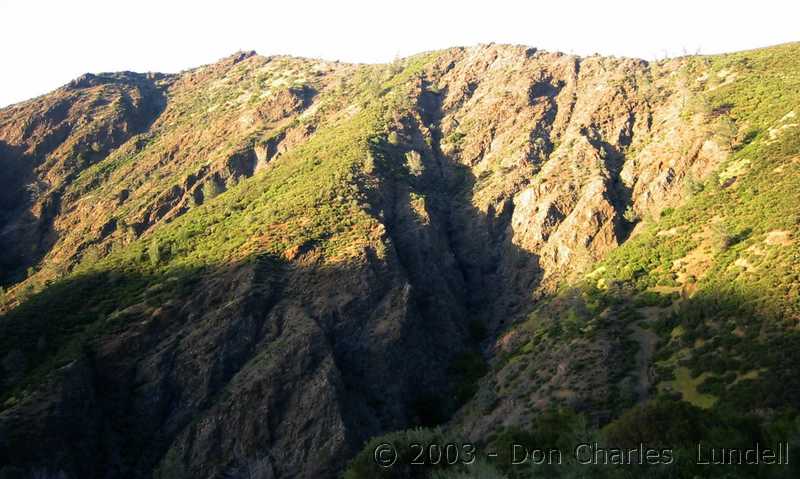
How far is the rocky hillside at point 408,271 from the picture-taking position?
43938 millimetres

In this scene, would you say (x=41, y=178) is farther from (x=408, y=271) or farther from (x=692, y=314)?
(x=692, y=314)

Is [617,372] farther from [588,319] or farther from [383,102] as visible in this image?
[383,102]

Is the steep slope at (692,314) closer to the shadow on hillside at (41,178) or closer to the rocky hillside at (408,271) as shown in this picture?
the rocky hillside at (408,271)

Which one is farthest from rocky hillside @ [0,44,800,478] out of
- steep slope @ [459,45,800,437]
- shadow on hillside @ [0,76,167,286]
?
shadow on hillside @ [0,76,167,286]

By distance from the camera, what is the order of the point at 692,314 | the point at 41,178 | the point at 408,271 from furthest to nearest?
the point at 41,178 < the point at 408,271 < the point at 692,314

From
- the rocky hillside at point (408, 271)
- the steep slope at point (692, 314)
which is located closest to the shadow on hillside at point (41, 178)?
the rocky hillside at point (408, 271)

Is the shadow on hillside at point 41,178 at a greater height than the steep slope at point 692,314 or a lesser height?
greater

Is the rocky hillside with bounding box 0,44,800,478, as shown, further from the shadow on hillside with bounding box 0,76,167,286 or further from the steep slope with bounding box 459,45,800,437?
the shadow on hillside with bounding box 0,76,167,286

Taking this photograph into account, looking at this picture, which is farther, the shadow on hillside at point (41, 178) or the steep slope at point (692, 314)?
the shadow on hillside at point (41, 178)

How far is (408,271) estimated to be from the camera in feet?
211

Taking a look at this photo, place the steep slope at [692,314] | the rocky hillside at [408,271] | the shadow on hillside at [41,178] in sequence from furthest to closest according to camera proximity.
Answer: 1. the shadow on hillside at [41,178]
2. the rocky hillside at [408,271]
3. the steep slope at [692,314]

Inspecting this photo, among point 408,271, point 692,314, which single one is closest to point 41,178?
point 408,271

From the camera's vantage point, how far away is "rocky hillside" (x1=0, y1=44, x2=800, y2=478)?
43.9 m

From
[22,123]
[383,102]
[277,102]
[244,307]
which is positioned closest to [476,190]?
[383,102]
